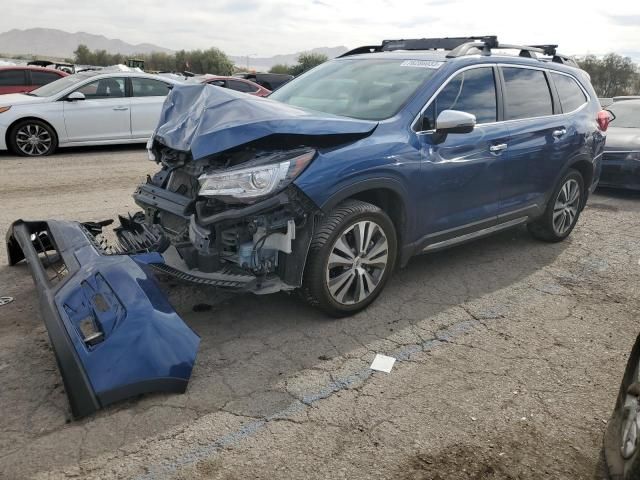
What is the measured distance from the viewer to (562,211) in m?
5.85

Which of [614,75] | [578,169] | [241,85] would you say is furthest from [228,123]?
[614,75]

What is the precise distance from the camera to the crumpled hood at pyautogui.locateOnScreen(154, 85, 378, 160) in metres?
3.38

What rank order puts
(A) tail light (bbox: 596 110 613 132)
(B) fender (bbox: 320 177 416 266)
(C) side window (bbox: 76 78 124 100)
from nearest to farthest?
(B) fender (bbox: 320 177 416 266) → (A) tail light (bbox: 596 110 613 132) → (C) side window (bbox: 76 78 124 100)

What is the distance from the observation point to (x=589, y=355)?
3684 mm

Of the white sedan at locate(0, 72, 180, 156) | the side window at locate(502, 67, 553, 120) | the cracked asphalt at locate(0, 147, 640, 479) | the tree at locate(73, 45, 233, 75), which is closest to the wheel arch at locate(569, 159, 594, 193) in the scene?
the side window at locate(502, 67, 553, 120)

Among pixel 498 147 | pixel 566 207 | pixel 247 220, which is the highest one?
pixel 498 147

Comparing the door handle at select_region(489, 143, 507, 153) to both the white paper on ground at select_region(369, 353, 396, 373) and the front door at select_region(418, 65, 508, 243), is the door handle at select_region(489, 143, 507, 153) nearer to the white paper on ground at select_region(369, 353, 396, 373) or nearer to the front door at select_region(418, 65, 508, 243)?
the front door at select_region(418, 65, 508, 243)

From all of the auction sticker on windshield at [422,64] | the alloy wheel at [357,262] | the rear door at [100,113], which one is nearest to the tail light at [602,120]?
the auction sticker on windshield at [422,64]

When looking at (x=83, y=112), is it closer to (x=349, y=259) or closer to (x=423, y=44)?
(x=423, y=44)

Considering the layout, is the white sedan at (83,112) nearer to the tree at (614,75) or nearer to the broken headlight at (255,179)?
the broken headlight at (255,179)

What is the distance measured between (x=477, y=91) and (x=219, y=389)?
321cm

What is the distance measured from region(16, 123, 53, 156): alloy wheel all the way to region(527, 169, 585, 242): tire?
8.50 meters

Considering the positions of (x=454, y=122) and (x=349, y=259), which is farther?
(x=454, y=122)

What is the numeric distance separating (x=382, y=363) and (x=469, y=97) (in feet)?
7.81
